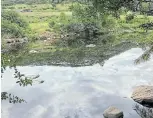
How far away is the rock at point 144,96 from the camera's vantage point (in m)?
21.0

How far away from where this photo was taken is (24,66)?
35594 millimetres

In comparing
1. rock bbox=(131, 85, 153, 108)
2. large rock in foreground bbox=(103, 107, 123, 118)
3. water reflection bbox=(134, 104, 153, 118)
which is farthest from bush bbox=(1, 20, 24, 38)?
large rock in foreground bbox=(103, 107, 123, 118)

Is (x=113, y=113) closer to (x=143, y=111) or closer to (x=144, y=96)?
(x=143, y=111)

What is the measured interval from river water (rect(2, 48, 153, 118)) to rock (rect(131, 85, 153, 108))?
438 mm

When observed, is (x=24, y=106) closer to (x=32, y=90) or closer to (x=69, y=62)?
(x=32, y=90)

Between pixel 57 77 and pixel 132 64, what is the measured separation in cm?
810

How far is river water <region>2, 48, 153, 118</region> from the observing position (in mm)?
21141

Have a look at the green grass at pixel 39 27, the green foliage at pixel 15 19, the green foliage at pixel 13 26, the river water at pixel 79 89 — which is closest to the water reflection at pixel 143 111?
the river water at pixel 79 89

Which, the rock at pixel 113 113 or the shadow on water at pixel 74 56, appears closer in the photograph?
the rock at pixel 113 113

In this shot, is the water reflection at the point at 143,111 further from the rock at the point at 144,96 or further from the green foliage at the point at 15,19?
the green foliage at the point at 15,19

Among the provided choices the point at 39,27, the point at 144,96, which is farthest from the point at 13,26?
the point at 144,96

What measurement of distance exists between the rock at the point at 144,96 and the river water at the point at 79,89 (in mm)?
438

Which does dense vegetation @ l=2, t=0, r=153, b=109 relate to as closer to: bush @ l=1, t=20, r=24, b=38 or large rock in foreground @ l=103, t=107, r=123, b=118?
bush @ l=1, t=20, r=24, b=38

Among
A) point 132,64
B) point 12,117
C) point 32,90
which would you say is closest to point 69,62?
point 132,64
